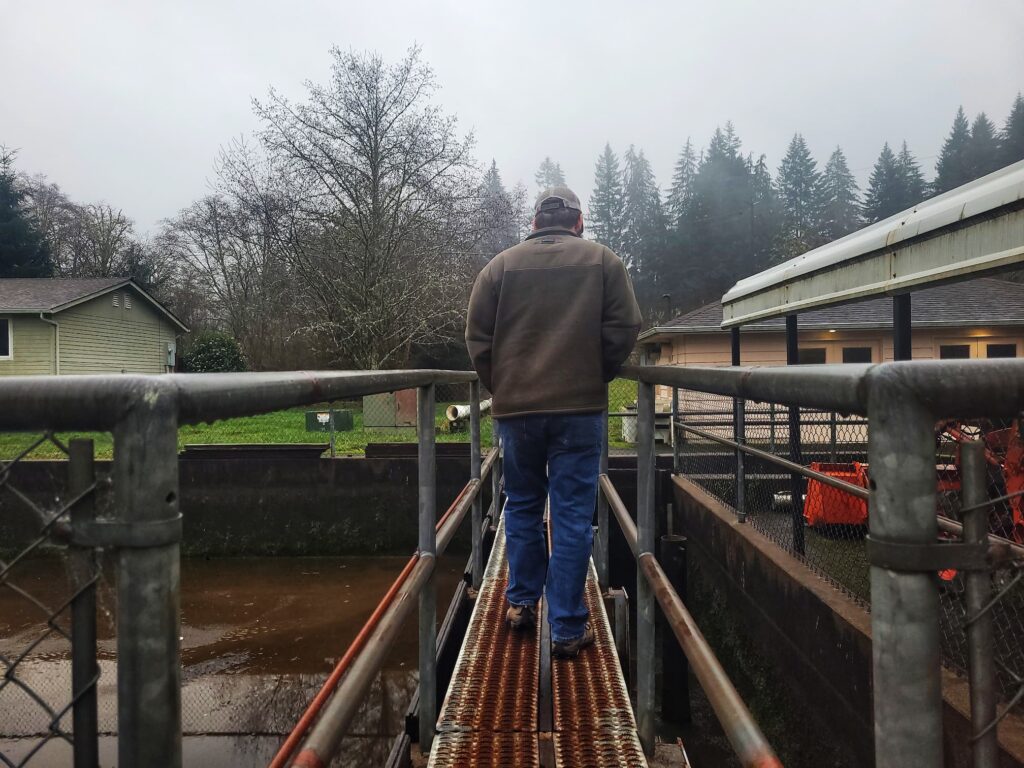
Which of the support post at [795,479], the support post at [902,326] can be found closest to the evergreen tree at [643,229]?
the support post at [795,479]

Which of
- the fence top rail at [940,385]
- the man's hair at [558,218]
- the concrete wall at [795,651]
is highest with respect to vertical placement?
Result: the man's hair at [558,218]

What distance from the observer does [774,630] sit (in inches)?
205

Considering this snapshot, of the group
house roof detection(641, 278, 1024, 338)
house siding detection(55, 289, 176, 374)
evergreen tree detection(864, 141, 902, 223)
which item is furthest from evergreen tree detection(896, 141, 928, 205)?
house siding detection(55, 289, 176, 374)

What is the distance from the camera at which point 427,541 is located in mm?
2283

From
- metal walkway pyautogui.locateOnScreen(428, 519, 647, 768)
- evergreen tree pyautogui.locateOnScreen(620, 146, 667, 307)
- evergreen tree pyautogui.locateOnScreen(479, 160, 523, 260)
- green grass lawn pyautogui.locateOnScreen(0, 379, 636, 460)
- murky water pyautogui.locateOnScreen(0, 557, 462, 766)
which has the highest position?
evergreen tree pyautogui.locateOnScreen(620, 146, 667, 307)

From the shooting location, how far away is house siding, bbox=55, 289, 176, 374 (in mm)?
Result: 22719

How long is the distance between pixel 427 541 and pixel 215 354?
2598 cm

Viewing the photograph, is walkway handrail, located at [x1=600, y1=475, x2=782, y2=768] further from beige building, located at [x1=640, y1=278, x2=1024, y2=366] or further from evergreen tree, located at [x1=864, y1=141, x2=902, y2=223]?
evergreen tree, located at [x1=864, y1=141, x2=902, y2=223]

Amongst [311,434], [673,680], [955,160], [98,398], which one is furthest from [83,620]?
[955,160]

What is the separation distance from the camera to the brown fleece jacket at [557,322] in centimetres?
273

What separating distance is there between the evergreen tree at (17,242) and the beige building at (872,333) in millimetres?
28955

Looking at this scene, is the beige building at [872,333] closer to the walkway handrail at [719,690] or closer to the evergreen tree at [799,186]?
the walkway handrail at [719,690]

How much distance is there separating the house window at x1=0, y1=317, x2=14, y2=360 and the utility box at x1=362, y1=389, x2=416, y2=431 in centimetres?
1260

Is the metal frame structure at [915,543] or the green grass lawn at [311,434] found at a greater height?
the metal frame structure at [915,543]
